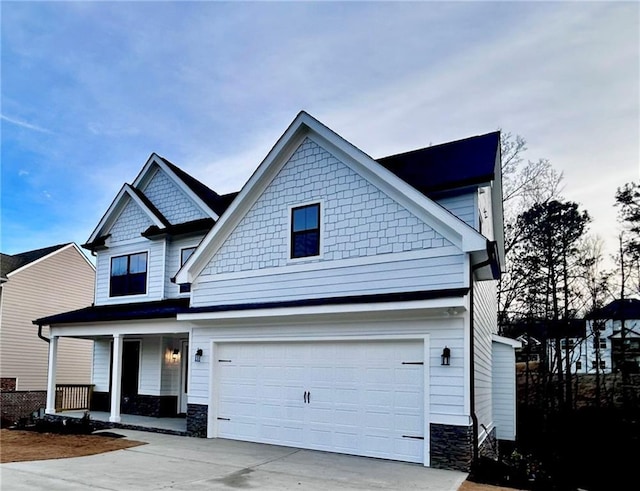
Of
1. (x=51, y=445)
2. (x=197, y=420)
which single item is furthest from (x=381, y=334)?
(x=51, y=445)

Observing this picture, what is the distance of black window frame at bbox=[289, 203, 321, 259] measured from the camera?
34.8 feet

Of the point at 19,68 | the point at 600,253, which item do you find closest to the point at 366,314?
the point at 19,68

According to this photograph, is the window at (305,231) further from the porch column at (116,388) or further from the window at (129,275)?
the window at (129,275)

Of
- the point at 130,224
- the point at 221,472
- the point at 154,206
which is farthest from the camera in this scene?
the point at 130,224

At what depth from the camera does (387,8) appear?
11812mm

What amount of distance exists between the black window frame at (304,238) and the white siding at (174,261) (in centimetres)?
514

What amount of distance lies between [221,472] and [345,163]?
6340 mm

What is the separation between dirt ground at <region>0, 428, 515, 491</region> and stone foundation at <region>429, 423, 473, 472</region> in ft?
20.6

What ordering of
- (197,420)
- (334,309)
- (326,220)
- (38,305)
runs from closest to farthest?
(334,309), (326,220), (197,420), (38,305)

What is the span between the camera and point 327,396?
9820mm

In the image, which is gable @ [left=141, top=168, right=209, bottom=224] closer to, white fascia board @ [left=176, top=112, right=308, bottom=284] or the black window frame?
white fascia board @ [left=176, top=112, right=308, bottom=284]

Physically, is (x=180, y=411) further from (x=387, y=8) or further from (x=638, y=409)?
(x=638, y=409)

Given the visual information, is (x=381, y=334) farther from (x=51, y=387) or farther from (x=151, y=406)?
(x=51, y=387)

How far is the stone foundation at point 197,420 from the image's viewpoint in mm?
11320
